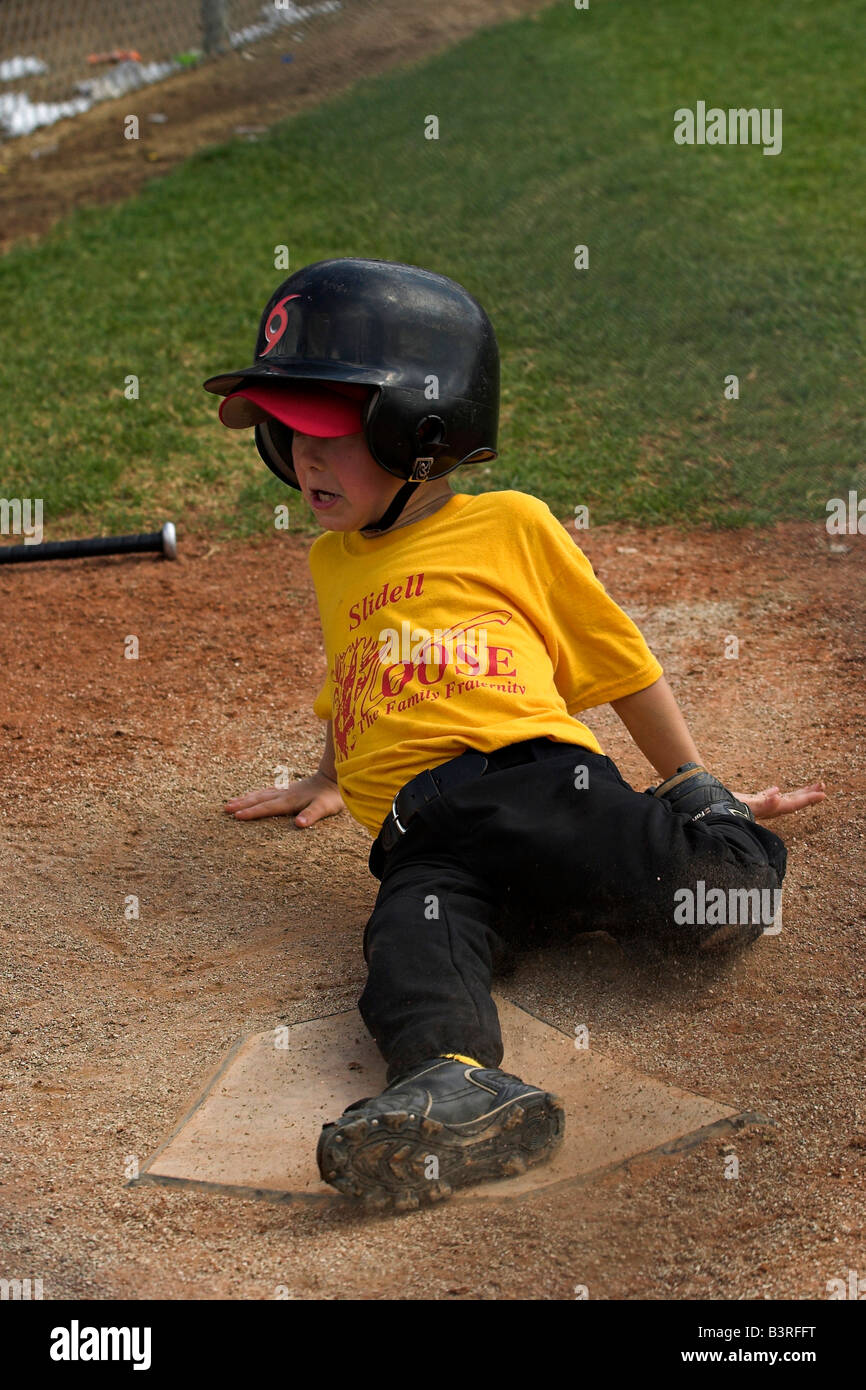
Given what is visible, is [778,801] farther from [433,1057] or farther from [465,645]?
[433,1057]

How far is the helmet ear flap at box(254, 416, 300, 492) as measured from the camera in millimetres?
2957

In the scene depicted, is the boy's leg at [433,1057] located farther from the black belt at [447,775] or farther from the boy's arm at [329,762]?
the boy's arm at [329,762]

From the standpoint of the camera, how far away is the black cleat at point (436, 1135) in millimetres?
2043

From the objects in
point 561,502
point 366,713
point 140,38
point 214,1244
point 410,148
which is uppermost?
point 140,38

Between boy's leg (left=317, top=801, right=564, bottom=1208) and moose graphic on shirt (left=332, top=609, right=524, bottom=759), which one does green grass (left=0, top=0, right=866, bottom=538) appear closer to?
moose graphic on shirt (left=332, top=609, right=524, bottom=759)

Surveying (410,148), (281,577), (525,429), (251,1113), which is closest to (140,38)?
(410,148)

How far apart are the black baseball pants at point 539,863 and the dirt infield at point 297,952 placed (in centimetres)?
18

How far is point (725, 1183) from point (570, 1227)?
0.25 meters

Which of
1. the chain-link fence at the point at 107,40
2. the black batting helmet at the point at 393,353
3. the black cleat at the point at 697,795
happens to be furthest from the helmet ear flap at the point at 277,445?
the chain-link fence at the point at 107,40

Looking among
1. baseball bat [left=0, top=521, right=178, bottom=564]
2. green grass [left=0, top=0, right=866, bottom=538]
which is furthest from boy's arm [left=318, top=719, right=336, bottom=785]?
green grass [left=0, top=0, right=866, bottom=538]

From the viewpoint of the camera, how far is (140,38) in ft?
37.9

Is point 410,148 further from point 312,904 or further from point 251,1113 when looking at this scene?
point 251,1113

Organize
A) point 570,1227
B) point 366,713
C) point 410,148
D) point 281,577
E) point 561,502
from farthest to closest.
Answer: point 410,148 → point 561,502 → point 281,577 → point 366,713 → point 570,1227

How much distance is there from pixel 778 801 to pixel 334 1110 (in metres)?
1.17
